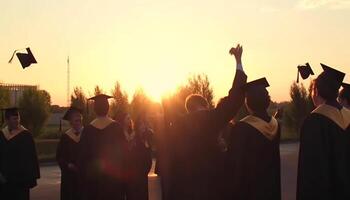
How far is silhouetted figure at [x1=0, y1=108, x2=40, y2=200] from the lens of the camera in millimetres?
9102

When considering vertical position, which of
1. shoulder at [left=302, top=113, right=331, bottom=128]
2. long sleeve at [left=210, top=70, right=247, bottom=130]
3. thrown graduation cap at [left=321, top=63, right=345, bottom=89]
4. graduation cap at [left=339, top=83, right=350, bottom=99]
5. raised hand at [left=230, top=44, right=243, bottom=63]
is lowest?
shoulder at [left=302, top=113, right=331, bottom=128]

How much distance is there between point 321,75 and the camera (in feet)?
18.6

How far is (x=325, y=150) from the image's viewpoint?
541 cm

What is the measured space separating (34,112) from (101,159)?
85.8 ft

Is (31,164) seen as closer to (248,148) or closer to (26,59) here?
(26,59)

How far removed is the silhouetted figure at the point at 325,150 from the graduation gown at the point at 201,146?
76 cm

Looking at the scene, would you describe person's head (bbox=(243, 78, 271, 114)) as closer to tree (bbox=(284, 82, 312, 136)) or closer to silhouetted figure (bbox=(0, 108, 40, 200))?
silhouetted figure (bbox=(0, 108, 40, 200))

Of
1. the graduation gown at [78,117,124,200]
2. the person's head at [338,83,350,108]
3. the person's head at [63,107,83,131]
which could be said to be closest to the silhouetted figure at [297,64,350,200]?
the person's head at [338,83,350,108]

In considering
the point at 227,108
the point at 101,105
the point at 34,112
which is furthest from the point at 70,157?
the point at 34,112

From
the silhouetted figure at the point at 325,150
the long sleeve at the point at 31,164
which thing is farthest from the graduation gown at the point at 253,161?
the long sleeve at the point at 31,164

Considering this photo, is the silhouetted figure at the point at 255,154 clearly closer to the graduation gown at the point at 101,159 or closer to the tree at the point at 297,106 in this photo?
the graduation gown at the point at 101,159

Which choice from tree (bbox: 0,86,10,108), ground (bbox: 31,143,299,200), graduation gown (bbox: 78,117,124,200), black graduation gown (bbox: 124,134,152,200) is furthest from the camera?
tree (bbox: 0,86,10,108)

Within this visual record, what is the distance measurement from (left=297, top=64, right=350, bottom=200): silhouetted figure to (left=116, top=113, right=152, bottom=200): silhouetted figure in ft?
13.1

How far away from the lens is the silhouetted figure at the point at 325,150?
5.33m
